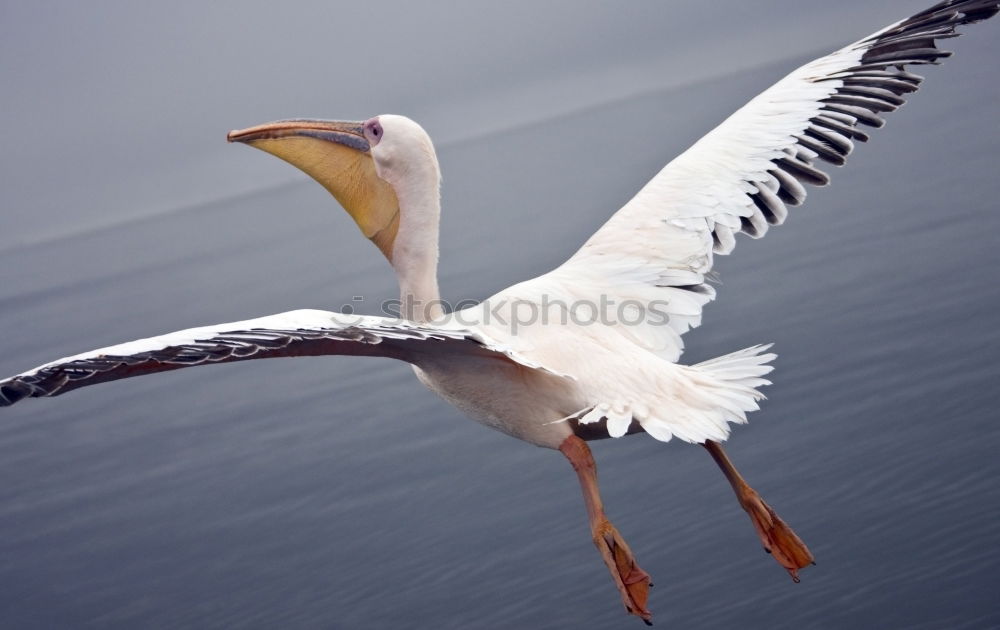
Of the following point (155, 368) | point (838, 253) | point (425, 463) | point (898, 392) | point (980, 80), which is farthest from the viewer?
point (980, 80)

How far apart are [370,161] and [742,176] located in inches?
60.9

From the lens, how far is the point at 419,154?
4.51 m

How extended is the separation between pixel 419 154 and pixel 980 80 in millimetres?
25724

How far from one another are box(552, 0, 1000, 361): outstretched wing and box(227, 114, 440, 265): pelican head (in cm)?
65

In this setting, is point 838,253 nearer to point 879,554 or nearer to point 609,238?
point 879,554

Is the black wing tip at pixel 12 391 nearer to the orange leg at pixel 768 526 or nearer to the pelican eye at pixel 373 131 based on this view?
the pelican eye at pixel 373 131

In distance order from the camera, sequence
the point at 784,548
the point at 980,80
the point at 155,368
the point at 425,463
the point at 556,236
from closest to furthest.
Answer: the point at 155,368 → the point at 784,548 → the point at 425,463 → the point at 556,236 → the point at 980,80

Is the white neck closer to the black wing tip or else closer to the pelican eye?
the pelican eye

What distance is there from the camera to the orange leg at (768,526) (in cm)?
422

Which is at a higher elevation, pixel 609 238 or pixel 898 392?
pixel 609 238

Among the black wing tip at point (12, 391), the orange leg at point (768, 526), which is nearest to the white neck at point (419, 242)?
the orange leg at point (768, 526)

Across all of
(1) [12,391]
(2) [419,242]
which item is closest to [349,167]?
(2) [419,242]

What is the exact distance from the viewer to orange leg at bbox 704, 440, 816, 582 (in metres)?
4.22

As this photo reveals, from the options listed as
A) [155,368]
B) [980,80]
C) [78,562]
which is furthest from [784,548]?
[980,80]
